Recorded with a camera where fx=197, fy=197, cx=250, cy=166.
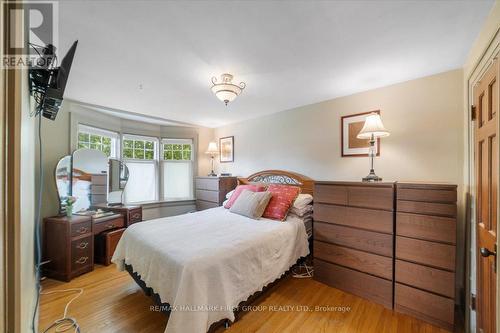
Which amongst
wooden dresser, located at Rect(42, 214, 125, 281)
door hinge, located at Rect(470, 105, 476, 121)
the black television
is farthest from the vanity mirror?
door hinge, located at Rect(470, 105, 476, 121)

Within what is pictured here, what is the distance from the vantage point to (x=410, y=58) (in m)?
1.84

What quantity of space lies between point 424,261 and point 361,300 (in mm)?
731

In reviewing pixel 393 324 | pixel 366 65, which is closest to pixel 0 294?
pixel 393 324

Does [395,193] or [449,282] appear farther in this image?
[395,193]

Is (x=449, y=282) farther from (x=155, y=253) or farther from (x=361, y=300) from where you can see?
(x=155, y=253)

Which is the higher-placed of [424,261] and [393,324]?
[424,261]

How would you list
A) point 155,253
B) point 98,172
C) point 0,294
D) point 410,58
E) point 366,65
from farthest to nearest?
point 98,172, point 366,65, point 410,58, point 155,253, point 0,294

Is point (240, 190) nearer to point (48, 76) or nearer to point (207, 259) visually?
point (207, 259)

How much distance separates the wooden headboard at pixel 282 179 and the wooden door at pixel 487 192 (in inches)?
68.2

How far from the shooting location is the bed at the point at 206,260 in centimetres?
135

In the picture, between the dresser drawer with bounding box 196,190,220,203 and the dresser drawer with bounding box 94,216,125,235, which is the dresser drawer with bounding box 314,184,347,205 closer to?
the dresser drawer with bounding box 196,190,220,203

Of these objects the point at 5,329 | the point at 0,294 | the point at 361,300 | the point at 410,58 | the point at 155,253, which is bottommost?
the point at 361,300

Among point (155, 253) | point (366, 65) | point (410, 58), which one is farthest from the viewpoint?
point (366, 65)

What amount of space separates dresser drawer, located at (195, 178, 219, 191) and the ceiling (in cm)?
186
